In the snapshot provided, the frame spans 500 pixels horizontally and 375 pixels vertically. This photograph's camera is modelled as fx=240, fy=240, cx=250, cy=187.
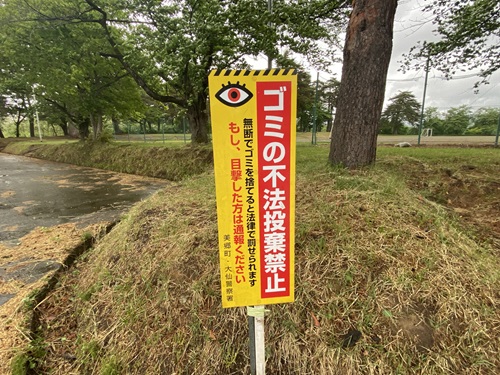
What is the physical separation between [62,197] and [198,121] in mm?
4527

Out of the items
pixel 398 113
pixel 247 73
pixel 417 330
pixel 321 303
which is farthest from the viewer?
pixel 398 113

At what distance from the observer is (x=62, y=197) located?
19.2 feet

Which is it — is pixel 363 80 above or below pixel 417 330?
above

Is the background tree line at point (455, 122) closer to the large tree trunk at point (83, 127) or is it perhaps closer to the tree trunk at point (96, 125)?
the tree trunk at point (96, 125)

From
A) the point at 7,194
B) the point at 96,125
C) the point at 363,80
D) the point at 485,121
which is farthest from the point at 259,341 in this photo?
the point at 485,121

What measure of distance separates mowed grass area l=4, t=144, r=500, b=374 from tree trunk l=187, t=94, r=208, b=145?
6.29 metres

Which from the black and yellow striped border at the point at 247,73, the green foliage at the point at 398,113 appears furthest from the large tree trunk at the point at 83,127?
the green foliage at the point at 398,113

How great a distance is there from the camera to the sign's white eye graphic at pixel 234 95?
45.1 inches

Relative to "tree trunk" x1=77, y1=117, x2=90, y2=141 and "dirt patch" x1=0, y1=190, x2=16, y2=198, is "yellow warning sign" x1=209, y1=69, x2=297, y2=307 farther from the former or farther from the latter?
"tree trunk" x1=77, y1=117, x2=90, y2=141

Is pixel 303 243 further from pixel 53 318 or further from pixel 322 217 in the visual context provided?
pixel 53 318

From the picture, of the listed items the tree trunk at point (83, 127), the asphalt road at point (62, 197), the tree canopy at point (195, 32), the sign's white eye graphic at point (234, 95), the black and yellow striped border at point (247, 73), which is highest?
the tree canopy at point (195, 32)

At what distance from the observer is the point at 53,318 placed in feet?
7.14

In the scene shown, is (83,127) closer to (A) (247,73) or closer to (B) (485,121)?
(A) (247,73)

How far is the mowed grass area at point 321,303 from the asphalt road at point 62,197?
2.20 meters
